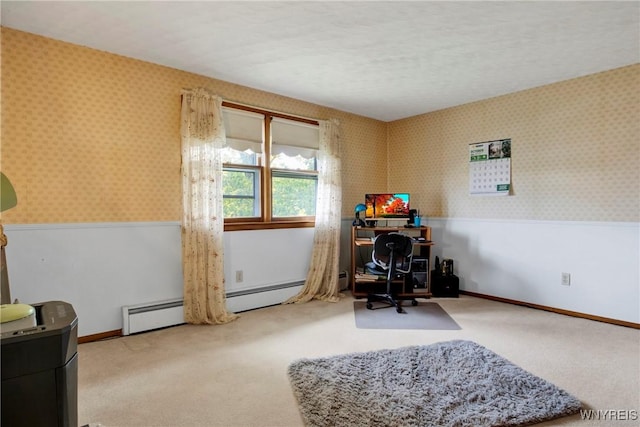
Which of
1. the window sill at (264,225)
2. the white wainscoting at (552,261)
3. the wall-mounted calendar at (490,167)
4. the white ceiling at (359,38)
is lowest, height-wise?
the white wainscoting at (552,261)

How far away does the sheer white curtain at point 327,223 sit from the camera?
13.8 ft

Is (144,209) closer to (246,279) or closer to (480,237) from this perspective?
(246,279)

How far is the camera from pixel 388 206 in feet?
14.6

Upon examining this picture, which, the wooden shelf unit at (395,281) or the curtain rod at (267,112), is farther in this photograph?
the wooden shelf unit at (395,281)

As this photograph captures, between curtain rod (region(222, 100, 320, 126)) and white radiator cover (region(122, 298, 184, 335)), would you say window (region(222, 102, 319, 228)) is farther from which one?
white radiator cover (region(122, 298, 184, 335))

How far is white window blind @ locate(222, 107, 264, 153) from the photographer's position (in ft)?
11.8

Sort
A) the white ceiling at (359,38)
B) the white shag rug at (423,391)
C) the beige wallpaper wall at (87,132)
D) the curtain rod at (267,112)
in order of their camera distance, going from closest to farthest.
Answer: the white shag rug at (423,391), the white ceiling at (359,38), the beige wallpaper wall at (87,132), the curtain rod at (267,112)

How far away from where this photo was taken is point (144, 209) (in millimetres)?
3080

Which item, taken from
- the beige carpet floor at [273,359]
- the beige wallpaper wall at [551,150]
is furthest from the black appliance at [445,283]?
the beige wallpaper wall at [551,150]

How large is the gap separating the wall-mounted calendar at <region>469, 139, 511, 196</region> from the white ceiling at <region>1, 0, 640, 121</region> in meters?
0.72

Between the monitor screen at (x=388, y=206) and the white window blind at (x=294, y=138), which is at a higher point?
the white window blind at (x=294, y=138)

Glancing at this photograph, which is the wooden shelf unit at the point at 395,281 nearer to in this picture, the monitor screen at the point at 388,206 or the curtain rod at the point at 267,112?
the monitor screen at the point at 388,206

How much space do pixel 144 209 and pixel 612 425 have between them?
3.48m

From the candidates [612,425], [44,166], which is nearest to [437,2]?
[612,425]
